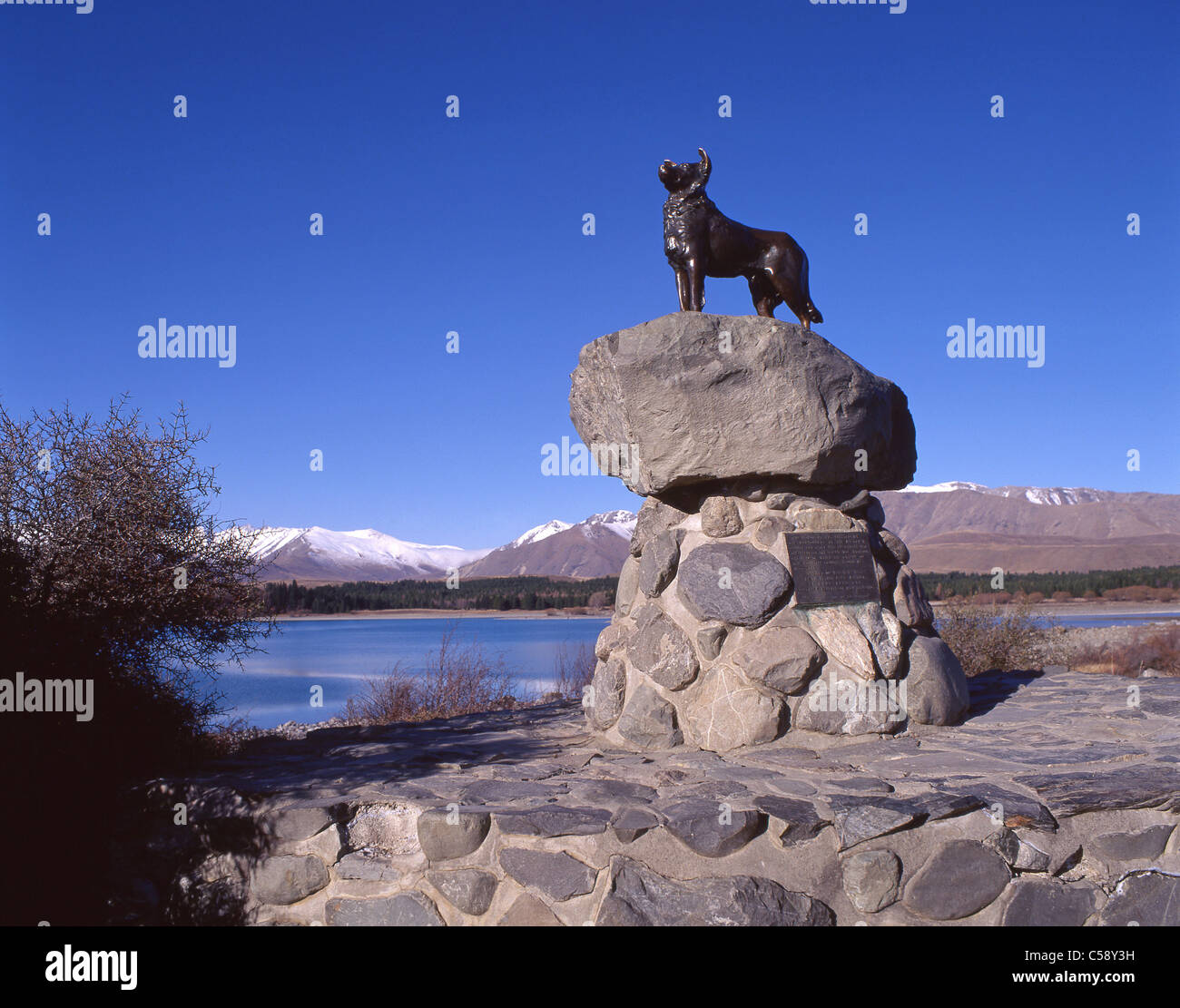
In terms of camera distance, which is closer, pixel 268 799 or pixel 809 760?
pixel 268 799

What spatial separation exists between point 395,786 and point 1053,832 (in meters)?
2.94

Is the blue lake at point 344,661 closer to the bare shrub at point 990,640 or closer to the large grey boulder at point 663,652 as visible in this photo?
the large grey boulder at point 663,652

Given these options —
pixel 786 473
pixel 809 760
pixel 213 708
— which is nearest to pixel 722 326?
pixel 786 473

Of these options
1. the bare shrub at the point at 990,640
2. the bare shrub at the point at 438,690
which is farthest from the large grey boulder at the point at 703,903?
the bare shrub at the point at 990,640

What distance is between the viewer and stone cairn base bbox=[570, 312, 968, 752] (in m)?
5.01

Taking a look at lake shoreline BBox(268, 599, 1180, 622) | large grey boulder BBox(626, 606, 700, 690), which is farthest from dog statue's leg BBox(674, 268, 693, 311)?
lake shoreline BBox(268, 599, 1180, 622)

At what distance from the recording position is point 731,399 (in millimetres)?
5160

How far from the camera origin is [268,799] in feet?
13.2

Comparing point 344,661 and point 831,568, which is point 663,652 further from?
point 344,661

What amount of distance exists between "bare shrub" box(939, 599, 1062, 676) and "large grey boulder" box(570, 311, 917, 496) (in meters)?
6.80
